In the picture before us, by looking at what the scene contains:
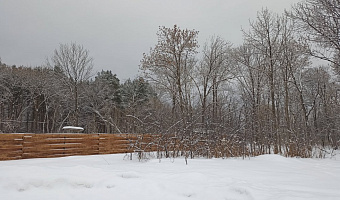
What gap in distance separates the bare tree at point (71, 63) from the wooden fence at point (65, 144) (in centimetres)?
1130

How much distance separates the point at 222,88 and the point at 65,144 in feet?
42.7

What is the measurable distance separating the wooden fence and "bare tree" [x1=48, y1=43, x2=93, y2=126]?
37.1ft

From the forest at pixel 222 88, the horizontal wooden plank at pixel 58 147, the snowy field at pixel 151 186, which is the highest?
the forest at pixel 222 88

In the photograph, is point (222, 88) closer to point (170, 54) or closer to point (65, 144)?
point (170, 54)

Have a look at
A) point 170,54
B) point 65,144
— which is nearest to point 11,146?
point 65,144

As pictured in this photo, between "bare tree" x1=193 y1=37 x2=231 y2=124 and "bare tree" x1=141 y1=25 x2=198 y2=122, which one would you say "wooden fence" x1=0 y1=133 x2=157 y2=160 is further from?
"bare tree" x1=193 y1=37 x2=231 y2=124

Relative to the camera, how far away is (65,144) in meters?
9.16

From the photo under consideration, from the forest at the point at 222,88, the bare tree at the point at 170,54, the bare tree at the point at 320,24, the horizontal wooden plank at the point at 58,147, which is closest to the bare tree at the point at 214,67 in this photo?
the forest at the point at 222,88

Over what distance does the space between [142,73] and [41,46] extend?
47.3 ft

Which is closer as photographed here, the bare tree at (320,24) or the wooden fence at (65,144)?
the bare tree at (320,24)

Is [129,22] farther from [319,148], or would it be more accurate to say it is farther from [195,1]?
[319,148]

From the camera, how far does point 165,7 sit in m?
15.4

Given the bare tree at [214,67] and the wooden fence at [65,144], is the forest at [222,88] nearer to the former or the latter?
the bare tree at [214,67]

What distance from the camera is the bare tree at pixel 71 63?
20.4m
